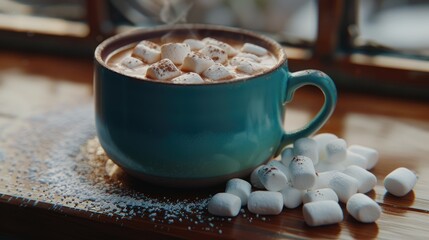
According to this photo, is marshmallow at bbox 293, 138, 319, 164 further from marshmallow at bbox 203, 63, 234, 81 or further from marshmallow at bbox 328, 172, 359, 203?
marshmallow at bbox 203, 63, 234, 81

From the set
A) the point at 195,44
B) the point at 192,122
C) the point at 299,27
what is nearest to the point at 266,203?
the point at 192,122

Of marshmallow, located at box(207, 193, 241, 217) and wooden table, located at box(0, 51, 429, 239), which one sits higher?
marshmallow, located at box(207, 193, 241, 217)

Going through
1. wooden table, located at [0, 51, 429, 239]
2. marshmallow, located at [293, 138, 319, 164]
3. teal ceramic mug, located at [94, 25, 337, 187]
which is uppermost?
teal ceramic mug, located at [94, 25, 337, 187]

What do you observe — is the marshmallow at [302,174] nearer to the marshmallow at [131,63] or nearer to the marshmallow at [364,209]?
the marshmallow at [364,209]

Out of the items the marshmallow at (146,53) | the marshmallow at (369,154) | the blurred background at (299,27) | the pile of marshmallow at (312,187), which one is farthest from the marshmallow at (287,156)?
the blurred background at (299,27)

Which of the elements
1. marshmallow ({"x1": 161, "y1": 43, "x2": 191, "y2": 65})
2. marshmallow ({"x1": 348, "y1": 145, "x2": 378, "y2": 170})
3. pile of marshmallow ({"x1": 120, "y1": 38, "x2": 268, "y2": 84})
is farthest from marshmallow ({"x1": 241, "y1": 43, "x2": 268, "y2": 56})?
marshmallow ({"x1": 348, "y1": 145, "x2": 378, "y2": 170})
